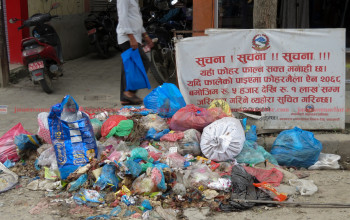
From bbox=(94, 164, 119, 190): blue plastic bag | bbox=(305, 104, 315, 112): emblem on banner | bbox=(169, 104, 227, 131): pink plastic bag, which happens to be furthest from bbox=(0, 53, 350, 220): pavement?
bbox=(169, 104, 227, 131): pink plastic bag

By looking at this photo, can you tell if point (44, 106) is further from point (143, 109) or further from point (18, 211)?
point (18, 211)

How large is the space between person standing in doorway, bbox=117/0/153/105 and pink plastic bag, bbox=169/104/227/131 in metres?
1.31

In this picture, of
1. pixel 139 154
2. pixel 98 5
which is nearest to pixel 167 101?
pixel 139 154

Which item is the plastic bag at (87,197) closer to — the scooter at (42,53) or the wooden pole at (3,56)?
the scooter at (42,53)

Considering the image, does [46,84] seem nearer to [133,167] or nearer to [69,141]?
[69,141]

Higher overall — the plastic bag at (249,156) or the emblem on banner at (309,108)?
the emblem on banner at (309,108)

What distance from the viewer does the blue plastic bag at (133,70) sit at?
6.02 metres

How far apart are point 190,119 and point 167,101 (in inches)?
21.0

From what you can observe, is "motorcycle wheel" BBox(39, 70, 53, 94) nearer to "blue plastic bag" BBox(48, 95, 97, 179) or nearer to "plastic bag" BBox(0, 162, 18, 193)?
"plastic bag" BBox(0, 162, 18, 193)

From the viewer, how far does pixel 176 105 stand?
217 inches

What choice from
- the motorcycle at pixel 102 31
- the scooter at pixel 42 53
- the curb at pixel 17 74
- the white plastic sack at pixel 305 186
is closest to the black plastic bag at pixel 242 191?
the white plastic sack at pixel 305 186

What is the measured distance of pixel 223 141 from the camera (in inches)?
187

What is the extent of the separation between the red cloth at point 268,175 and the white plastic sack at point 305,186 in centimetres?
13

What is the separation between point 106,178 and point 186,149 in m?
0.98
